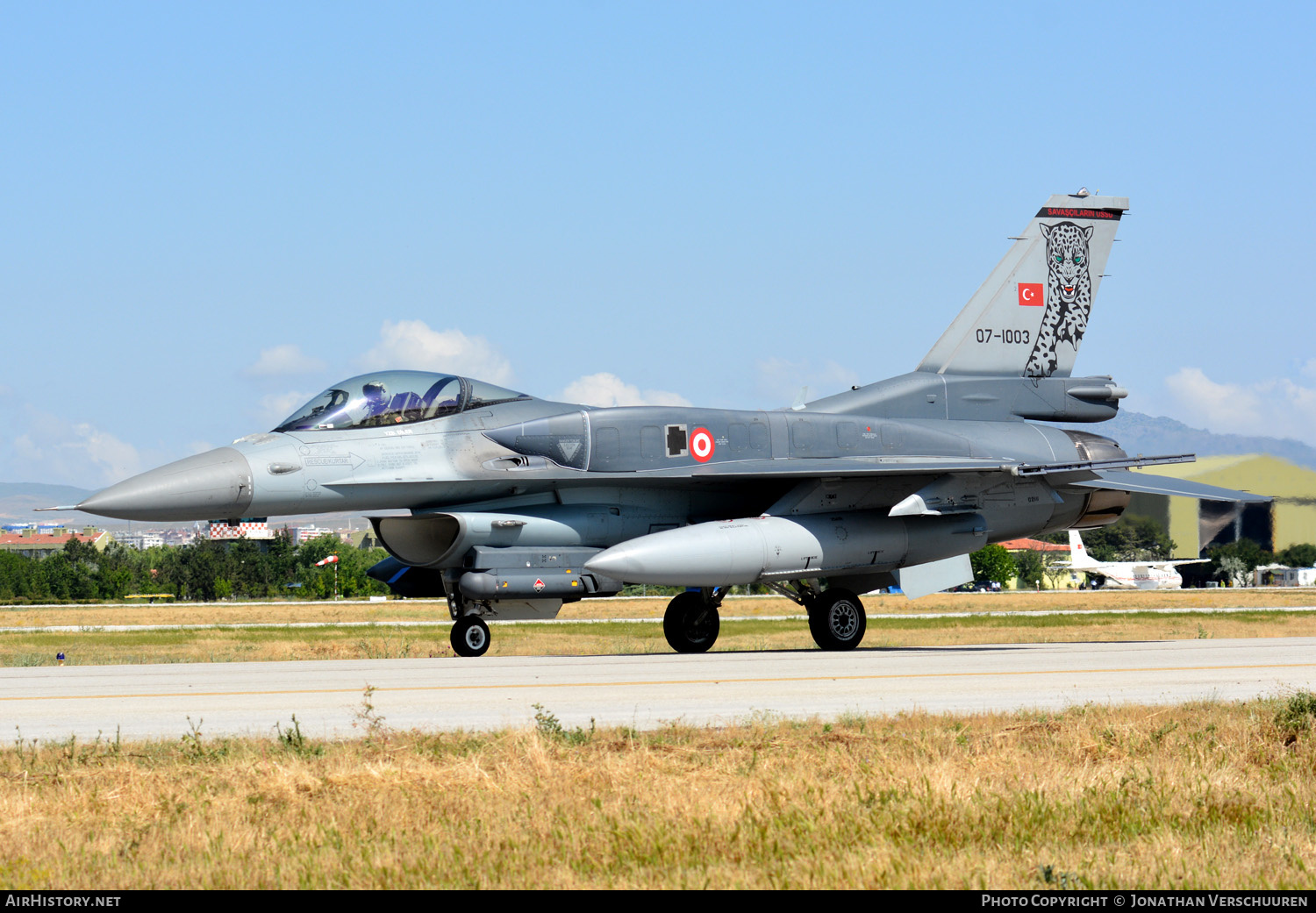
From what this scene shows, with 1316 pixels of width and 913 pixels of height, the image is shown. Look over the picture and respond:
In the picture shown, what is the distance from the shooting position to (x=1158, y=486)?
1888cm

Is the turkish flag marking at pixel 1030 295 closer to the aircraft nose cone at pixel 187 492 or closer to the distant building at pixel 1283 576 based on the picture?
the aircraft nose cone at pixel 187 492

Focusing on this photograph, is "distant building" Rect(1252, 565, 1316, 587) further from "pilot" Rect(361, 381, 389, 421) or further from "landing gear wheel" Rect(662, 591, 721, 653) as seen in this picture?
"pilot" Rect(361, 381, 389, 421)

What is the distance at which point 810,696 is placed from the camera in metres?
10.7

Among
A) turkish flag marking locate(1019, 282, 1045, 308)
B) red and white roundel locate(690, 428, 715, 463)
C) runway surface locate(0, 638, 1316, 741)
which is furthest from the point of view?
turkish flag marking locate(1019, 282, 1045, 308)

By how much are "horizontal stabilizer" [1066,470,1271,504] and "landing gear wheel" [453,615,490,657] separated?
27.2 feet

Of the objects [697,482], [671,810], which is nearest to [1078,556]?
[697,482]

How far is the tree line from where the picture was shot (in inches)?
3578

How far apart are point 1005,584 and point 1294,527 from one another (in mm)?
49817

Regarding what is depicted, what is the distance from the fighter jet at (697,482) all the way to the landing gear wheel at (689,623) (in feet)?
0.09

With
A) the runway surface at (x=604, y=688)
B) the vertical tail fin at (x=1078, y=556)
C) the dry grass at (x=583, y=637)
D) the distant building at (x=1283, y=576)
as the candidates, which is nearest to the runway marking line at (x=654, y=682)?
the runway surface at (x=604, y=688)

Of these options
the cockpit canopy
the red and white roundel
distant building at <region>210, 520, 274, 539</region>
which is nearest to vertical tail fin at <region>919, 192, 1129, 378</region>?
the red and white roundel

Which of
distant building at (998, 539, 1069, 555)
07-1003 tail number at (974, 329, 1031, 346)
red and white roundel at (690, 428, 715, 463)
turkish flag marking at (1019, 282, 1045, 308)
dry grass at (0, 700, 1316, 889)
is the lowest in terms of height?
dry grass at (0, 700, 1316, 889)

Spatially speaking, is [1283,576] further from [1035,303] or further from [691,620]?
[691,620]
